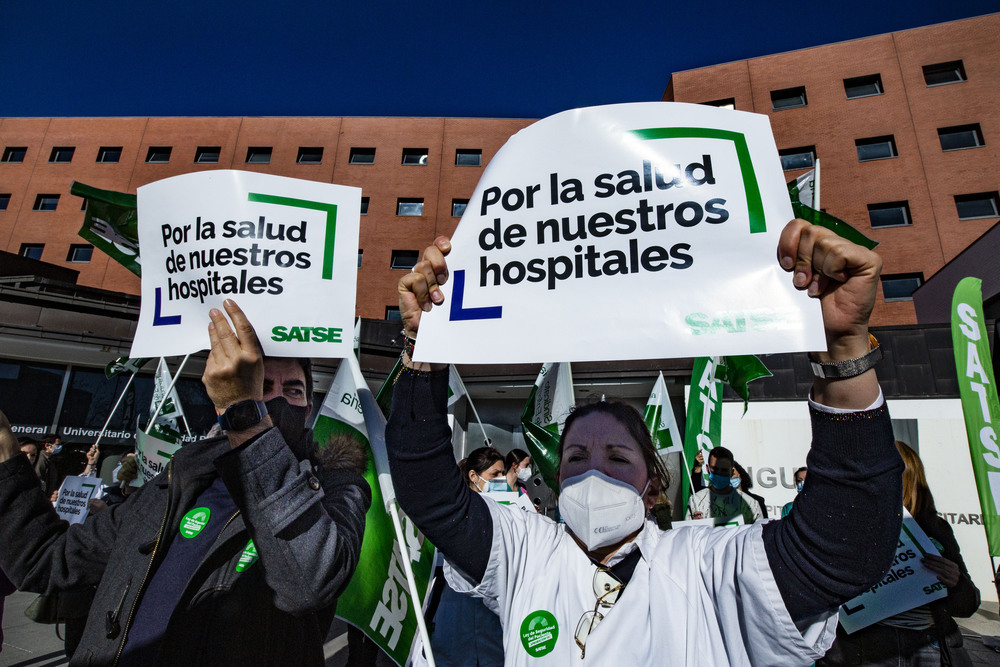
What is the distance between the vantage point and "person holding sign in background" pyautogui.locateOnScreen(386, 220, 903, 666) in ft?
4.40

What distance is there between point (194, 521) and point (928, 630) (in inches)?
148

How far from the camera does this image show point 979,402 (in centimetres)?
332

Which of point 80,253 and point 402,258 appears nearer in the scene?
point 402,258

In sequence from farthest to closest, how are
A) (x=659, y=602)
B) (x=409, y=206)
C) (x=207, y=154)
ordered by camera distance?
(x=207, y=154)
(x=409, y=206)
(x=659, y=602)

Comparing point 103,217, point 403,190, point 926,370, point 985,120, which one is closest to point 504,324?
point 103,217

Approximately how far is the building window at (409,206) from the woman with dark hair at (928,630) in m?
24.8

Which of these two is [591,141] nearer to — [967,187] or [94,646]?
[94,646]

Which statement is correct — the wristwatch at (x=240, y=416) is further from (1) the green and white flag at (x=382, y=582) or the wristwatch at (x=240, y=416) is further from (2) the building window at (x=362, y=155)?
(2) the building window at (x=362, y=155)

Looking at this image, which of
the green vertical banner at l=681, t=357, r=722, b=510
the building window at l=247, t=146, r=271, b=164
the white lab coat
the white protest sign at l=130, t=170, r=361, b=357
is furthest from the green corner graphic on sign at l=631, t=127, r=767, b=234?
the building window at l=247, t=146, r=271, b=164

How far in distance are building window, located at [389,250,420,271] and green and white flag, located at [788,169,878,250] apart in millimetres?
21140

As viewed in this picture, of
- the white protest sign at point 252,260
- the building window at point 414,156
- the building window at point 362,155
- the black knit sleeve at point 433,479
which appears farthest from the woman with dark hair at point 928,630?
the building window at point 362,155

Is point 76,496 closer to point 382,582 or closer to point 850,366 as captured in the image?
point 382,582

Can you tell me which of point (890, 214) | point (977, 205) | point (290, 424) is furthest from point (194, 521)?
point (977, 205)

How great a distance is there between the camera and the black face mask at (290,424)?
198 centimetres
